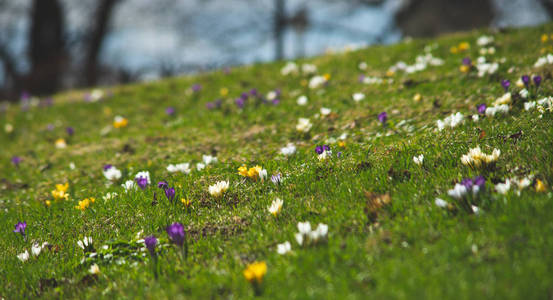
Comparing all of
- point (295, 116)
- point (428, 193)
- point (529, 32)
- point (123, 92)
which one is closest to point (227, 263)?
point (428, 193)

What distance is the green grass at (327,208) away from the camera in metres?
2.24

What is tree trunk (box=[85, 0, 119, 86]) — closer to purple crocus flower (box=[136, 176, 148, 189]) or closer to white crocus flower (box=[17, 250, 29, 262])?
purple crocus flower (box=[136, 176, 148, 189])

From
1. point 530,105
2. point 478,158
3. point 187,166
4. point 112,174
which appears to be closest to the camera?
point 478,158

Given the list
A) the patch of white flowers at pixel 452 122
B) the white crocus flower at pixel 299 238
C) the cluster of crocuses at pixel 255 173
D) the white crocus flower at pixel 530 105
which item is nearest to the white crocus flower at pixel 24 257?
the cluster of crocuses at pixel 255 173

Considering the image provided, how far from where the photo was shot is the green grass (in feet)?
7.35

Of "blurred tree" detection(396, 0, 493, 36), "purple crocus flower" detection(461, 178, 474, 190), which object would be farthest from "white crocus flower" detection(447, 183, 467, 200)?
"blurred tree" detection(396, 0, 493, 36)

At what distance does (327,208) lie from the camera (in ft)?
10.3

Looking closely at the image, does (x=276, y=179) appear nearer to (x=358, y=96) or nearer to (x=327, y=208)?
(x=327, y=208)

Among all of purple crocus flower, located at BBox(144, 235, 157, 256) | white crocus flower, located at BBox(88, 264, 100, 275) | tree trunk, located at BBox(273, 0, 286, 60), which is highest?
purple crocus flower, located at BBox(144, 235, 157, 256)

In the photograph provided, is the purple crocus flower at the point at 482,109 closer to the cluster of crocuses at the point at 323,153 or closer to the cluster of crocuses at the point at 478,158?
the cluster of crocuses at the point at 478,158

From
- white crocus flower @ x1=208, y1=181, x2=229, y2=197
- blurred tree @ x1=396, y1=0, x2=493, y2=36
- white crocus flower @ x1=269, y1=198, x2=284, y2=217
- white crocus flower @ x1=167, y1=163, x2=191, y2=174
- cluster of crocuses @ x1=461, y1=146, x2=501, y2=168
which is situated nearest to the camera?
cluster of crocuses @ x1=461, y1=146, x2=501, y2=168

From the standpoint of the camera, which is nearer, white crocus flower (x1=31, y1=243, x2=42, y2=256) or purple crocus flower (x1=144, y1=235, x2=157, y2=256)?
purple crocus flower (x1=144, y1=235, x2=157, y2=256)

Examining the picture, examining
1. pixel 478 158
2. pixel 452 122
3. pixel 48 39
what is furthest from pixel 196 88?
pixel 48 39

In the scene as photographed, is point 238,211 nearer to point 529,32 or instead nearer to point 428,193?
point 428,193
